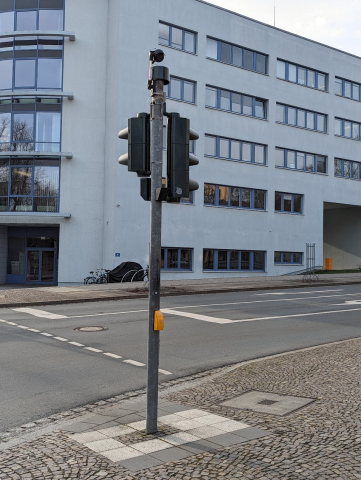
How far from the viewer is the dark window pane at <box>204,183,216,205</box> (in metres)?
32.9

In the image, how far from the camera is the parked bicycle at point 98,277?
1100 inches

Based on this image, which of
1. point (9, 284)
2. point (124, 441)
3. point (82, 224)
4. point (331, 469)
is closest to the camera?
point (331, 469)

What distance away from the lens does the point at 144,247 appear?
29.9 meters

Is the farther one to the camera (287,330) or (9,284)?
A: (9,284)

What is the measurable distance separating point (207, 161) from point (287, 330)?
2161 centimetres

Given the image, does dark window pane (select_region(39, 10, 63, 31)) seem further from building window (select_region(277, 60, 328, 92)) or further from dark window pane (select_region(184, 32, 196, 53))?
building window (select_region(277, 60, 328, 92))

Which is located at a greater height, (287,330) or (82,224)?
(82,224)

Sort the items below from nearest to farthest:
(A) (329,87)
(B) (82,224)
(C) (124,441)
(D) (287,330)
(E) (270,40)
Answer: (C) (124,441), (D) (287,330), (B) (82,224), (E) (270,40), (A) (329,87)

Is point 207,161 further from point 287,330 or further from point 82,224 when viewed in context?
point 287,330

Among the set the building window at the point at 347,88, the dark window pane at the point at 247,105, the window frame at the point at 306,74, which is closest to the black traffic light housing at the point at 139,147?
the dark window pane at the point at 247,105

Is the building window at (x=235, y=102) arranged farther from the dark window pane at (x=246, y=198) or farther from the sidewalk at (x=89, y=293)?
the sidewalk at (x=89, y=293)

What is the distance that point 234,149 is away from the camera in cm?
3444

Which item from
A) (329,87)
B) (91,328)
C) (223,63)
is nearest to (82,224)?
(223,63)

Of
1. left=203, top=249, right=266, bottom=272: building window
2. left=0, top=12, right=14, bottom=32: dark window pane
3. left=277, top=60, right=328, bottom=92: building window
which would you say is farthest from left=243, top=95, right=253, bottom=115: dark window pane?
left=0, top=12, right=14, bottom=32: dark window pane
